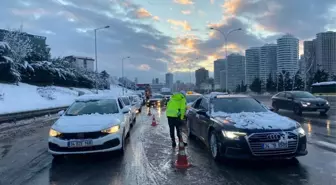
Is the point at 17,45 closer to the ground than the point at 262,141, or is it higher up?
higher up

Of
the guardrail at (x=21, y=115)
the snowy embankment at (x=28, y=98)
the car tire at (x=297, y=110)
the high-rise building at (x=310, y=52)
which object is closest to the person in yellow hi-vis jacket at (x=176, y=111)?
the car tire at (x=297, y=110)

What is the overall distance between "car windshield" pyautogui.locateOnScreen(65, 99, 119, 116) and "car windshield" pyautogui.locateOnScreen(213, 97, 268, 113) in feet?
9.85

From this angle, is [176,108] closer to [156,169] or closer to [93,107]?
[93,107]

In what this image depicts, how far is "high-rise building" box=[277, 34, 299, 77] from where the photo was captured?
85.8 metres

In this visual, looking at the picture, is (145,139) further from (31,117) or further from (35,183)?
(31,117)

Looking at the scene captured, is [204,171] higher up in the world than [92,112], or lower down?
lower down

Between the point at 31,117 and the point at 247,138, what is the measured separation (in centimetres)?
2020

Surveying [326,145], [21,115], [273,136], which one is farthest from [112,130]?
[21,115]

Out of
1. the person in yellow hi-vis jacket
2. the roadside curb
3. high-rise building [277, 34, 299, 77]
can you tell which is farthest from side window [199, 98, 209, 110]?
high-rise building [277, 34, 299, 77]

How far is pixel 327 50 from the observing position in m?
87.5

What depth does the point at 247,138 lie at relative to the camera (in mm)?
6281

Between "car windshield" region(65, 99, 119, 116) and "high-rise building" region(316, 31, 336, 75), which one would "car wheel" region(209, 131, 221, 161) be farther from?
"high-rise building" region(316, 31, 336, 75)

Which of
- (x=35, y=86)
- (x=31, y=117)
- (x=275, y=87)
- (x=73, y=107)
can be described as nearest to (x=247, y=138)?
(x=73, y=107)

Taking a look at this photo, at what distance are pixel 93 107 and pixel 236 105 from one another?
4173mm
